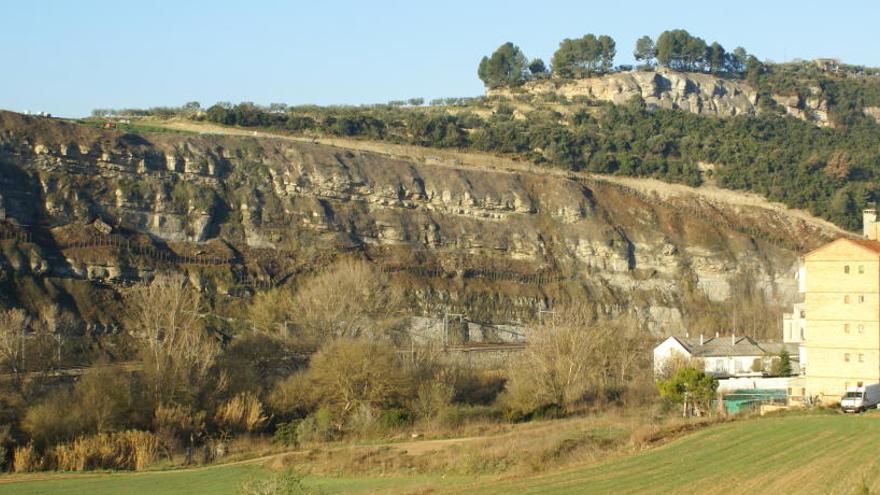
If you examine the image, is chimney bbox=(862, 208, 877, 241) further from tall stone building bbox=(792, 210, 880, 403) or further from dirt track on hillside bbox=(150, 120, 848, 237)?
dirt track on hillside bbox=(150, 120, 848, 237)

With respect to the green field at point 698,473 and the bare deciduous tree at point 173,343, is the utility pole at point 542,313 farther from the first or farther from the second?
the green field at point 698,473

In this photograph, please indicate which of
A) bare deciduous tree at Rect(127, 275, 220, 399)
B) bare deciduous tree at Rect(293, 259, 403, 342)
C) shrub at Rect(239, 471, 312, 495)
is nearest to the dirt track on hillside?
bare deciduous tree at Rect(293, 259, 403, 342)

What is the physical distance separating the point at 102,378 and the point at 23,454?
237 inches

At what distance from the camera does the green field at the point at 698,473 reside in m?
24.0

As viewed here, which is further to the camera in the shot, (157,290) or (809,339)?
(157,290)

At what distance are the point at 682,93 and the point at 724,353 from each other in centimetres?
7187

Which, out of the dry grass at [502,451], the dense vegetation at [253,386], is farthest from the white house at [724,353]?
the dry grass at [502,451]

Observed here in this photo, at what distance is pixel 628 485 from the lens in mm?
25219

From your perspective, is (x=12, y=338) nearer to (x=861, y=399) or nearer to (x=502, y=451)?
(x=502, y=451)

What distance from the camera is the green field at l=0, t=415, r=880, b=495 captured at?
945 inches

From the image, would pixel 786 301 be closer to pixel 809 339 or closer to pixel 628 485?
pixel 809 339

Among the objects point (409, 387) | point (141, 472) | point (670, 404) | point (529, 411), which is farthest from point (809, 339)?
point (141, 472)

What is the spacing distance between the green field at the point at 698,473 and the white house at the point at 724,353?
27494 millimetres

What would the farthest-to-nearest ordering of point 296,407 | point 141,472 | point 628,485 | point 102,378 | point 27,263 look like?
point 27,263, point 296,407, point 102,378, point 141,472, point 628,485
